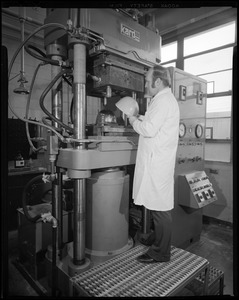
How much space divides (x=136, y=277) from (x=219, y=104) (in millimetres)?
2603

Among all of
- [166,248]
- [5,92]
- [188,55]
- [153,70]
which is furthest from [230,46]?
[5,92]

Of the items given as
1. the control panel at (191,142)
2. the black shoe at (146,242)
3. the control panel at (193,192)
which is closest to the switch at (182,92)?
the control panel at (191,142)

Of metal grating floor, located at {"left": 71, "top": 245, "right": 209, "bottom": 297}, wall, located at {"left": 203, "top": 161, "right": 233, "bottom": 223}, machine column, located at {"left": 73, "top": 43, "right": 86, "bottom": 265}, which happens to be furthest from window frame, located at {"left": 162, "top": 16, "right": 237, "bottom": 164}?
machine column, located at {"left": 73, "top": 43, "right": 86, "bottom": 265}

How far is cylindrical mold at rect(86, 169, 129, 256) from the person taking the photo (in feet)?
5.62

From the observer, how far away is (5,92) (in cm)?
94

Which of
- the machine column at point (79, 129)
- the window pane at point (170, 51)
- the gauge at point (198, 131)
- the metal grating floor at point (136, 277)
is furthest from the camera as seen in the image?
the window pane at point (170, 51)

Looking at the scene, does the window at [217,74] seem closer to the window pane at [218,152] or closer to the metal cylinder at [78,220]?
the window pane at [218,152]

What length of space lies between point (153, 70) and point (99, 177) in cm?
90

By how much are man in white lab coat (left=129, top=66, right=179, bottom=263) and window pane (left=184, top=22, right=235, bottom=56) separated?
2029mm

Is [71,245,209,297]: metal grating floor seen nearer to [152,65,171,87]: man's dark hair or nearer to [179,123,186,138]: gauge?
[179,123,186,138]: gauge

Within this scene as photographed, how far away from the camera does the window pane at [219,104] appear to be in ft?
9.90

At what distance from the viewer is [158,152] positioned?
151cm

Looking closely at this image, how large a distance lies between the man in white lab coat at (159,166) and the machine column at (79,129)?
0.38 meters

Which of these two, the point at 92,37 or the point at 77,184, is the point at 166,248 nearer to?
the point at 77,184
